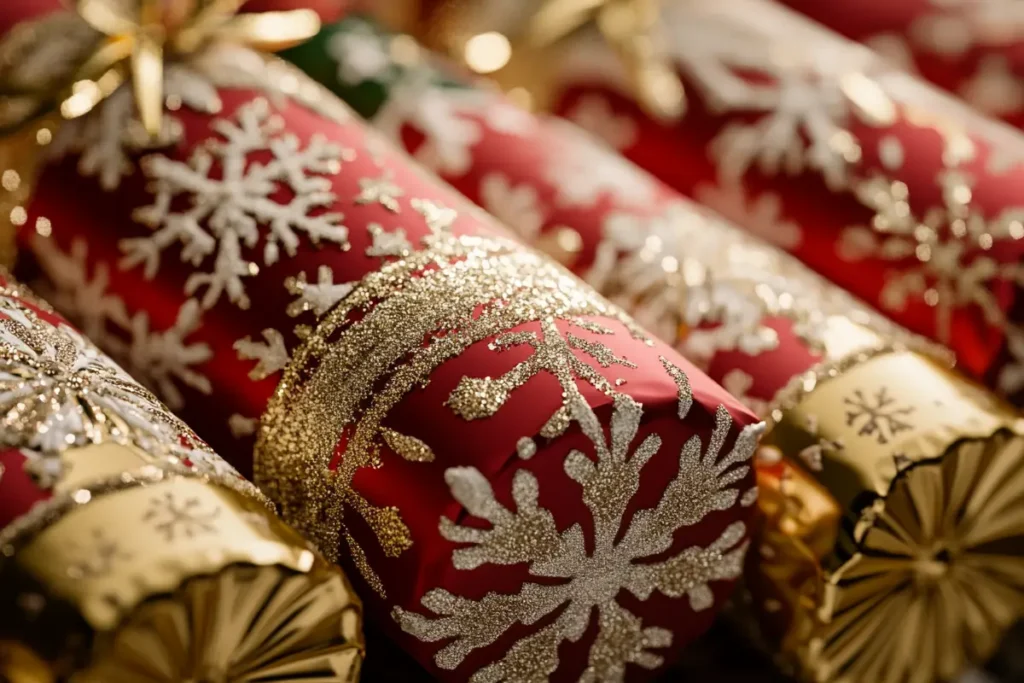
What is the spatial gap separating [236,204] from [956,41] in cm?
55

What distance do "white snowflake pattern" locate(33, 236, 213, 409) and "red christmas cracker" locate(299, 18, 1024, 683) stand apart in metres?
0.21

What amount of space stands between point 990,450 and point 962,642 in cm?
12

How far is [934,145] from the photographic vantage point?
0.65 m

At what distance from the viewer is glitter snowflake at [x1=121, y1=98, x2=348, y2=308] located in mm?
499

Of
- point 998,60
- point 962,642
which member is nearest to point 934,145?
point 998,60

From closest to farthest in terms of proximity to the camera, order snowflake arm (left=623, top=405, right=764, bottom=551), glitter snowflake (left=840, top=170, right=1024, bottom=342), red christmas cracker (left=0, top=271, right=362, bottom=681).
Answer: red christmas cracker (left=0, top=271, right=362, bottom=681) → snowflake arm (left=623, top=405, right=764, bottom=551) → glitter snowflake (left=840, top=170, right=1024, bottom=342)

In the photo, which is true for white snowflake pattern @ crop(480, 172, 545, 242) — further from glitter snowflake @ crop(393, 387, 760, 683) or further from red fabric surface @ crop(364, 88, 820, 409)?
glitter snowflake @ crop(393, 387, 760, 683)

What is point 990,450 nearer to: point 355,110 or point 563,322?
point 563,322

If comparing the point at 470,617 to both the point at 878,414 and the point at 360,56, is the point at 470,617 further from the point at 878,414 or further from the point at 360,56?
the point at 360,56

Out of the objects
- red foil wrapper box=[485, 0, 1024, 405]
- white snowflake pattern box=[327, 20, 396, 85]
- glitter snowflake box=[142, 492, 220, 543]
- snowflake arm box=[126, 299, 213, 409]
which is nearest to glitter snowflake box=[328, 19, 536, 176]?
white snowflake pattern box=[327, 20, 396, 85]

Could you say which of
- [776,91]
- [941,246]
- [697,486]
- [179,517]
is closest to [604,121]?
[776,91]

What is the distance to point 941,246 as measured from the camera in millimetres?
620

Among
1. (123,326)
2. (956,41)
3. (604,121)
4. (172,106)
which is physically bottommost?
(123,326)

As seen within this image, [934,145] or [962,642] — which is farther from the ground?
[934,145]
